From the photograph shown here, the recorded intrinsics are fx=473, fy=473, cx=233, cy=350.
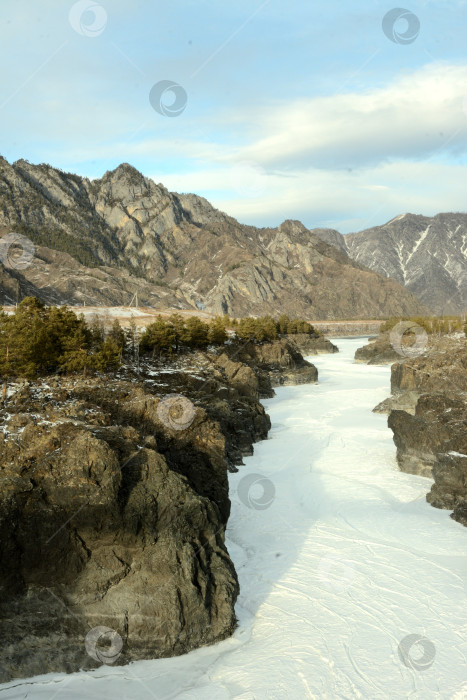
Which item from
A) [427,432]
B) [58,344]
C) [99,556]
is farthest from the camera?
[58,344]

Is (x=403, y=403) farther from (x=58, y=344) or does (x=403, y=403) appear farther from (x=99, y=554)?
(x=99, y=554)

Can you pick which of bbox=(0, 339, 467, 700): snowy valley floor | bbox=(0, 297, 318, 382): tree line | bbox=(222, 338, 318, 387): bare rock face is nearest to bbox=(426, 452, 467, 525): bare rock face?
bbox=(0, 339, 467, 700): snowy valley floor

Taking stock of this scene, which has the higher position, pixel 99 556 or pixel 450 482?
pixel 99 556

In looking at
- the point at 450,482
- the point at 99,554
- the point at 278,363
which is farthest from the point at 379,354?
the point at 99,554

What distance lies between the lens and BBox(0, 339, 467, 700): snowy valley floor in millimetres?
10969

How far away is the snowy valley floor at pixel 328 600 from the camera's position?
1097 cm

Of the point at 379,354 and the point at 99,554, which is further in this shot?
the point at 379,354

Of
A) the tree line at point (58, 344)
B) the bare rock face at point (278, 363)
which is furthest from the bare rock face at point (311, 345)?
the tree line at point (58, 344)

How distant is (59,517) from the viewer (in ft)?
39.6

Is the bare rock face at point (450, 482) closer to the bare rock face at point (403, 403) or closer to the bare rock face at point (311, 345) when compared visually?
the bare rock face at point (403, 403)

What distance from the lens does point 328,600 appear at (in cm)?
1424

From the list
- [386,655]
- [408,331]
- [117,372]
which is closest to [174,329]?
[117,372]

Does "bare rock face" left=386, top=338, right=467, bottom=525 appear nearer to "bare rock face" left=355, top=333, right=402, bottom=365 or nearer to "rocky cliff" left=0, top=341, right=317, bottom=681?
"rocky cliff" left=0, top=341, right=317, bottom=681

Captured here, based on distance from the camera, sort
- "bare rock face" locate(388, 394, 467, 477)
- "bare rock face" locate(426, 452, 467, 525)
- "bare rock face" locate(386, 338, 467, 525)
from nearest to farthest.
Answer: "bare rock face" locate(426, 452, 467, 525)
"bare rock face" locate(386, 338, 467, 525)
"bare rock face" locate(388, 394, 467, 477)
